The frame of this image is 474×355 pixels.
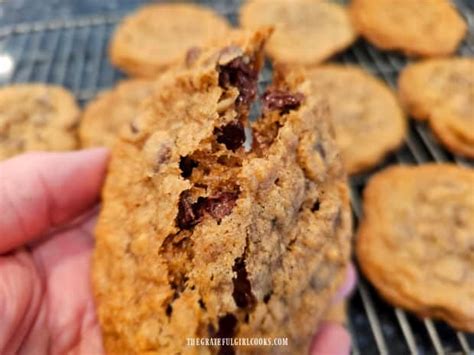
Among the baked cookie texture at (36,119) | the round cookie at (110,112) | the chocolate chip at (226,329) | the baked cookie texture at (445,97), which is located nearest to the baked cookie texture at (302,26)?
the baked cookie texture at (445,97)

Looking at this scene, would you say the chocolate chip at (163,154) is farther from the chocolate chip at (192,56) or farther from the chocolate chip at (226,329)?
the chocolate chip at (226,329)

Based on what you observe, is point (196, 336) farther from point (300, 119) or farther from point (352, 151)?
point (352, 151)

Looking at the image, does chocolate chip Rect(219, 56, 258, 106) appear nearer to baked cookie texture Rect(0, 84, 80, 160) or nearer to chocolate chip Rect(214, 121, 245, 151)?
chocolate chip Rect(214, 121, 245, 151)

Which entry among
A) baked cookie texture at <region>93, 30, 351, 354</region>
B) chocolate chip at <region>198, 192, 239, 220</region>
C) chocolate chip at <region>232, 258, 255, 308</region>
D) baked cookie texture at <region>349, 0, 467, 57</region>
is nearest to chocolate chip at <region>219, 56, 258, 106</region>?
baked cookie texture at <region>93, 30, 351, 354</region>

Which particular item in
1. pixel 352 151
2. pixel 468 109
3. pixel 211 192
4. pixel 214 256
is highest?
pixel 468 109

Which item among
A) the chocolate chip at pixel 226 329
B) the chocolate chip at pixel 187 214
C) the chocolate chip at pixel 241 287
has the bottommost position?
the chocolate chip at pixel 226 329

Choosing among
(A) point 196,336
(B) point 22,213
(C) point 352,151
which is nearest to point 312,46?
(C) point 352,151
